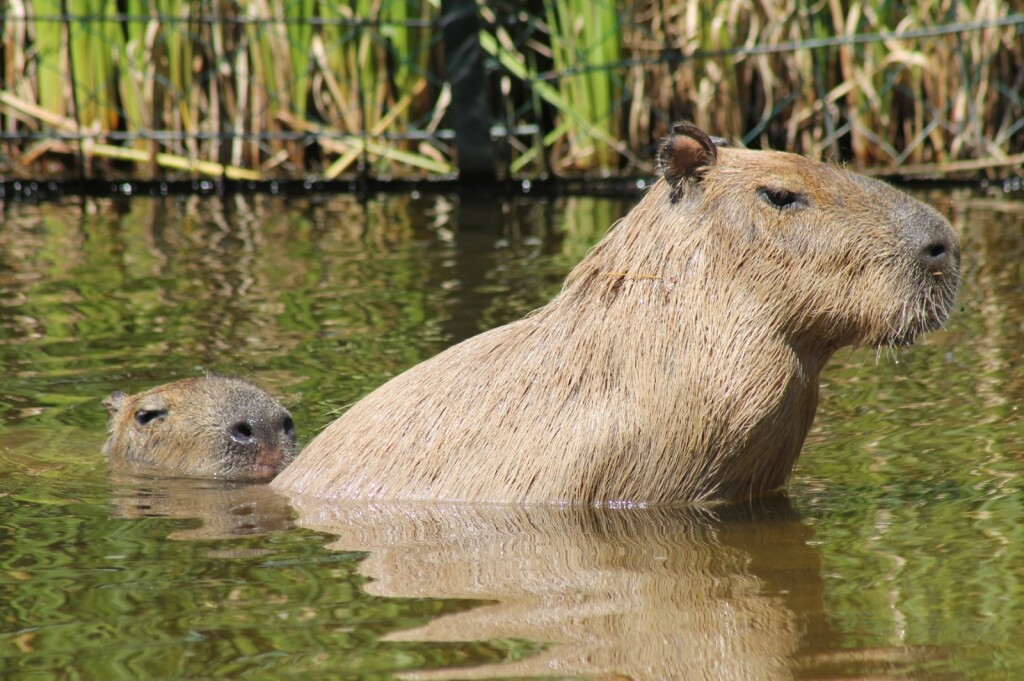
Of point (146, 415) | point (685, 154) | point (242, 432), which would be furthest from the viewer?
point (146, 415)

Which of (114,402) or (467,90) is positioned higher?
(467,90)

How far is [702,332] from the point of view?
142 inches

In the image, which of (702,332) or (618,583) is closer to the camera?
(618,583)

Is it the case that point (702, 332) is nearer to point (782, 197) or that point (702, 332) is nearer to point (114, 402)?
point (782, 197)

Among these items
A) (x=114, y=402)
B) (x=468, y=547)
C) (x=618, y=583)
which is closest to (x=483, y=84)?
(x=114, y=402)

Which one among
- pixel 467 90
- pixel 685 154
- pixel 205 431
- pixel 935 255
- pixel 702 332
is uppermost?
pixel 685 154

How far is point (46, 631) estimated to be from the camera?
2.97 meters

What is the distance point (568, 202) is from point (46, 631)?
7026 millimetres

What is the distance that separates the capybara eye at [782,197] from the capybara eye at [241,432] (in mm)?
1954

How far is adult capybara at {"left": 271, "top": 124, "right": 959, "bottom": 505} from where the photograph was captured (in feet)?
11.7

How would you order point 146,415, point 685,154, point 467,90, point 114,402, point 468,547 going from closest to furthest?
point 468,547, point 685,154, point 146,415, point 114,402, point 467,90

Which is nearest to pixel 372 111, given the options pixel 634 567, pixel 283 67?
pixel 283 67

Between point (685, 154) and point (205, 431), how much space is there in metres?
2.01

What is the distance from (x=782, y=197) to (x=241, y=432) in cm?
204
